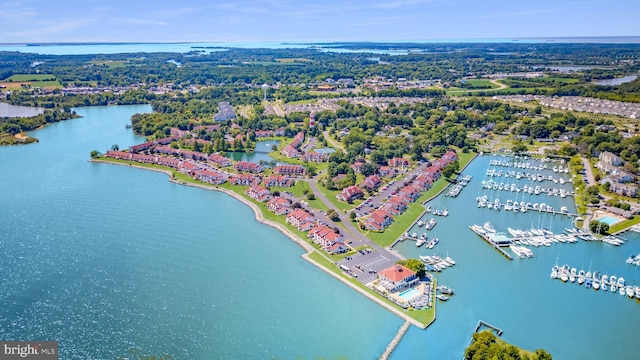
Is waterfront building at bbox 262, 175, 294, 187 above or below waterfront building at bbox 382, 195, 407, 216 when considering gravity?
above

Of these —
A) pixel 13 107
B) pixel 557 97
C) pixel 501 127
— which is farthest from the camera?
pixel 557 97

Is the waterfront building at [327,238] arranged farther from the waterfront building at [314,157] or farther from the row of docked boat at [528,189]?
the row of docked boat at [528,189]

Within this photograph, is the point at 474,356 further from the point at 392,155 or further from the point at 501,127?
the point at 501,127

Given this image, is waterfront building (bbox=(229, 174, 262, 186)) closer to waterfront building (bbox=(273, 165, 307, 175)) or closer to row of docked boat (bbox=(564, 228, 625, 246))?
waterfront building (bbox=(273, 165, 307, 175))

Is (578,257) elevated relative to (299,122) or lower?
lower

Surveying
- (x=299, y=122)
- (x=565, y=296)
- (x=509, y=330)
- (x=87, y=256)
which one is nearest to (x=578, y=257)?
(x=565, y=296)

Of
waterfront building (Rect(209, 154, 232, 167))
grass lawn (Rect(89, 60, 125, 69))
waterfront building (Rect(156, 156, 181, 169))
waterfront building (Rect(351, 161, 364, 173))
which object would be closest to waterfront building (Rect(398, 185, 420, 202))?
waterfront building (Rect(351, 161, 364, 173))

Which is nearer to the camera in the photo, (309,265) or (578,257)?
(309,265)
